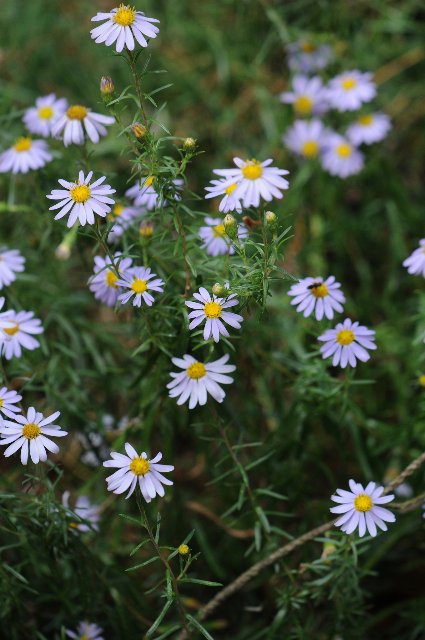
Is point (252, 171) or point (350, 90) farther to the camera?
point (350, 90)

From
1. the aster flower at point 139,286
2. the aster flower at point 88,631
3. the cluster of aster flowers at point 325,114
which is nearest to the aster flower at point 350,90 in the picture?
the cluster of aster flowers at point 325,114

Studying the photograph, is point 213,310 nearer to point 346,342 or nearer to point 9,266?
point 346,342

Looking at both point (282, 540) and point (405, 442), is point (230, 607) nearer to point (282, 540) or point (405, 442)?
point (282, 540)

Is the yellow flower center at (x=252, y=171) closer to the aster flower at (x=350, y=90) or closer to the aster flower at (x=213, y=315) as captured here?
the aster flower at (x=213, y=315)

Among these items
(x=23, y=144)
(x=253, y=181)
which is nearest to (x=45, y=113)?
(x=23, y=144)

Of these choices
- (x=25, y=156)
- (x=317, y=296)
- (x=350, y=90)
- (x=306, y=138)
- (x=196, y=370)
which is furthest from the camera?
(x=306, y=138)
